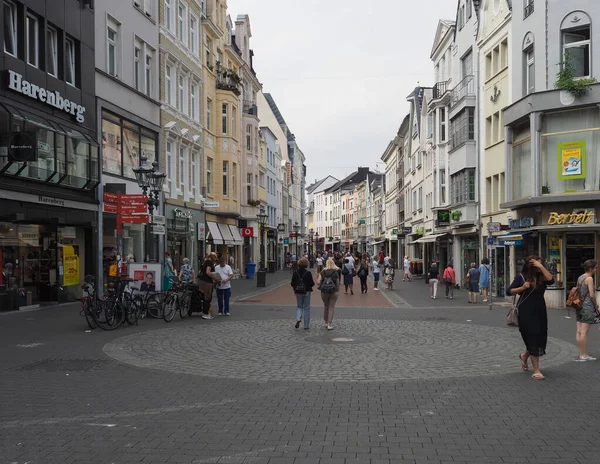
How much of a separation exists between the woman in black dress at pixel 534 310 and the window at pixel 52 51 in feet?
55.7

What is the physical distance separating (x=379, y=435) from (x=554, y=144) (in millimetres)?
19963

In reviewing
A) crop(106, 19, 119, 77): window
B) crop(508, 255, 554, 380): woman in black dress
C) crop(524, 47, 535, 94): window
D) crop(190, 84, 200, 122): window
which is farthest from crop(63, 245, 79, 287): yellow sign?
crop(524, 47, 535, 94): window

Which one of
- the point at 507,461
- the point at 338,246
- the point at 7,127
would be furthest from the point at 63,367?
the point at 338,246

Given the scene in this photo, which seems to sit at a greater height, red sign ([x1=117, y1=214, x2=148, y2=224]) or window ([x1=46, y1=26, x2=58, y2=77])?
window ([x1=46, y1=26, x2=58, y2=77])

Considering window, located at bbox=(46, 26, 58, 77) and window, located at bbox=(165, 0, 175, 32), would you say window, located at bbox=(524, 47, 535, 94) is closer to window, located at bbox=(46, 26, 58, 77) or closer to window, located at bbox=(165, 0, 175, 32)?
window, located at bbox=(165, 0, 175, 32)

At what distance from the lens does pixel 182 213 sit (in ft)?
111

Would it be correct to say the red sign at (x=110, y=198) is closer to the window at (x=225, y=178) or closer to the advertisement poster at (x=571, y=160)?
the advertisement poster at (x=571, y=160)

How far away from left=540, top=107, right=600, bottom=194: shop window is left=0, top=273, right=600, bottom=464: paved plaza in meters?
9.63

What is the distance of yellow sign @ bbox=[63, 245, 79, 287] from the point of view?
22.1 metres

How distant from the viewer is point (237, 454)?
5.71 m

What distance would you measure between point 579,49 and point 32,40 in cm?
1843

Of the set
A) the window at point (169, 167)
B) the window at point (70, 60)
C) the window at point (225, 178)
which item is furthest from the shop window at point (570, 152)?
the window at point (225, 178)

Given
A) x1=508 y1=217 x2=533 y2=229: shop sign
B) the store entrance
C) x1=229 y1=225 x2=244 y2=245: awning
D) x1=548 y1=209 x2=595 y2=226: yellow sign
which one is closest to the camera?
x1=548 y1=209 x2=595 y2=226: yellow sign

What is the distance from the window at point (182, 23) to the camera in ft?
111
